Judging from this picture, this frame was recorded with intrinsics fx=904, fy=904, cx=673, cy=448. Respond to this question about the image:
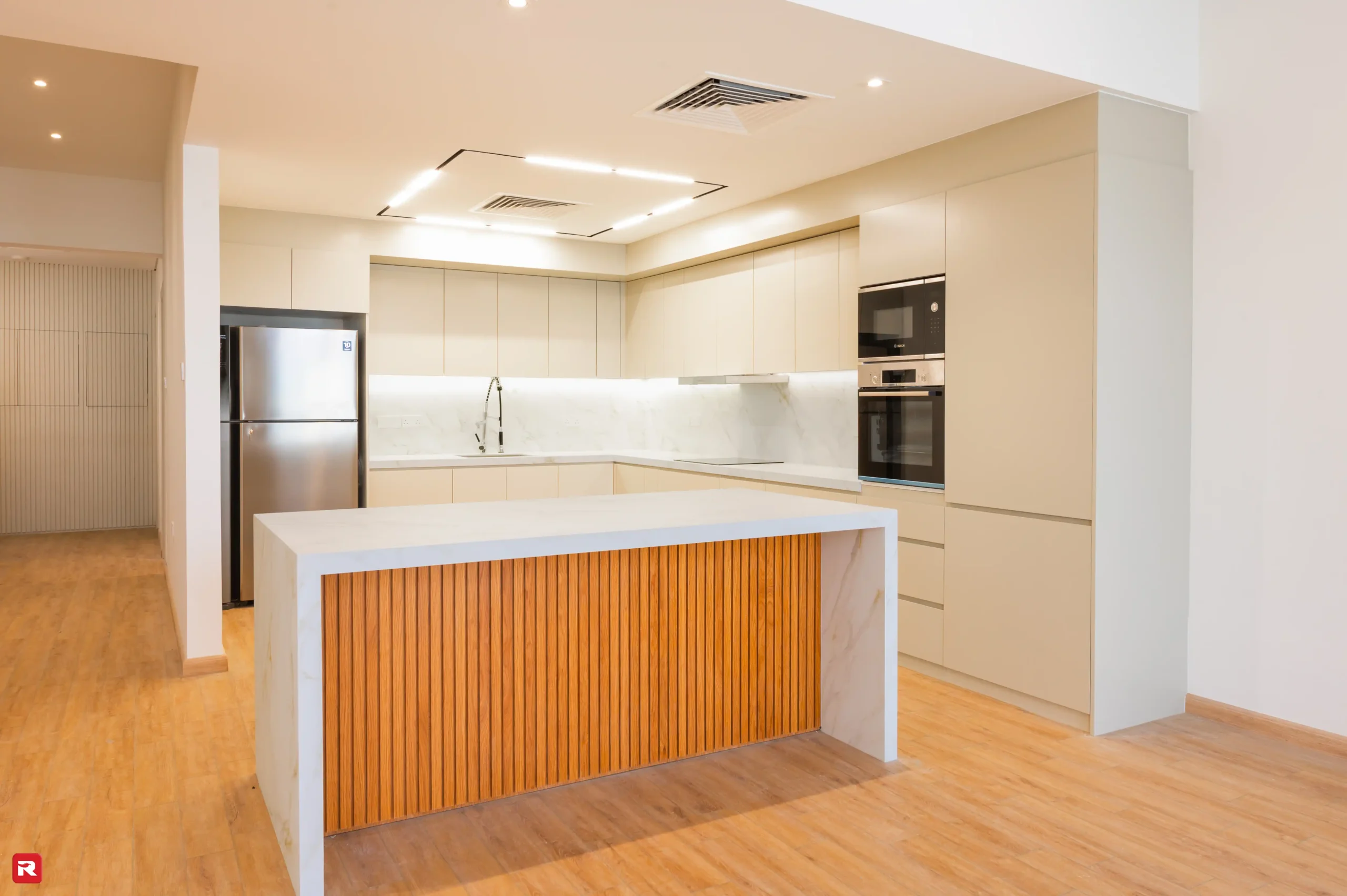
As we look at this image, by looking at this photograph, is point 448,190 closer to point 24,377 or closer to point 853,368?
point 853,368

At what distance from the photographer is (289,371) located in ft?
18.6

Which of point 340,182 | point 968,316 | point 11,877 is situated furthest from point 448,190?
point 11,877

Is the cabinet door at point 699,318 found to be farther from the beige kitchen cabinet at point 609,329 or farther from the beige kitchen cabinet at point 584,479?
the beige kitchen cabinet at point 584,479

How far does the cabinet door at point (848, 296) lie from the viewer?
4801mm

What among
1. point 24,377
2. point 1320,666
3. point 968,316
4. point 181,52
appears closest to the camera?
point 181,52

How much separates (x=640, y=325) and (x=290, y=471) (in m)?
2.72

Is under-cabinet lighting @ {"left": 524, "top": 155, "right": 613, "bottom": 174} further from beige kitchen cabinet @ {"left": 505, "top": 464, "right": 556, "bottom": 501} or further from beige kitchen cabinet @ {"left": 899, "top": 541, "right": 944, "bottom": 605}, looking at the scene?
beige kitchen cabinet @ {"left": 505, "top": 464, "right": 556, "bottom": 501}

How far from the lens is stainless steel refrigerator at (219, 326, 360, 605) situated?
559cm

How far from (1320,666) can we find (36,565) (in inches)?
314

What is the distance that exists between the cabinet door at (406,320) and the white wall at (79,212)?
5.29ft

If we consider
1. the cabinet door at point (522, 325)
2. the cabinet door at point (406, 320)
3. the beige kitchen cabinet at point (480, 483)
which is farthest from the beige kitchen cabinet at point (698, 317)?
the cabinet door at point (406, 320)

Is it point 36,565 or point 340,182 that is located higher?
point 340,182

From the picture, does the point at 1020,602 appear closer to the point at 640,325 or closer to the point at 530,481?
the point at 530,481

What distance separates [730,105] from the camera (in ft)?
11.8
